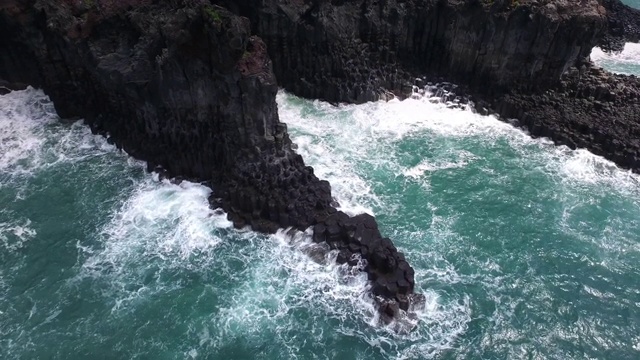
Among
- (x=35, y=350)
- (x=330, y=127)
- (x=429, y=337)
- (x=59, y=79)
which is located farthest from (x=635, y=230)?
(x=59, y=79)

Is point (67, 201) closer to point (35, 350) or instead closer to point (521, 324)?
point (35, 350)

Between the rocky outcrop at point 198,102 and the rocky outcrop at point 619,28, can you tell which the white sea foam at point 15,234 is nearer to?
the rocky outcrop at point 198,102

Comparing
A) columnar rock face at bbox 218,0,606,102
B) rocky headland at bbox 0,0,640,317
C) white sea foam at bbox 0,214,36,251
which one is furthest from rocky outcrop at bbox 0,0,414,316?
columnar rock face at bbox 218,0,606,102

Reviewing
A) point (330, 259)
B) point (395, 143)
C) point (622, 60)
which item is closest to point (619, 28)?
point (622, 60)

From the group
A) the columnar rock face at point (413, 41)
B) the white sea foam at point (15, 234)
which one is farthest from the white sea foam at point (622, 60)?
the white sea foam at point (15, 234)

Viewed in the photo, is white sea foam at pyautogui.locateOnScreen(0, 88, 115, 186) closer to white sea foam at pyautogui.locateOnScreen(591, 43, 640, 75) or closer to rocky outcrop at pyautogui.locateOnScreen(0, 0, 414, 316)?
rocky outcrop at pyautogui.locateOnScreen(0, 0, 414, 316)

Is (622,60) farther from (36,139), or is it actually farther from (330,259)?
(36,139)
